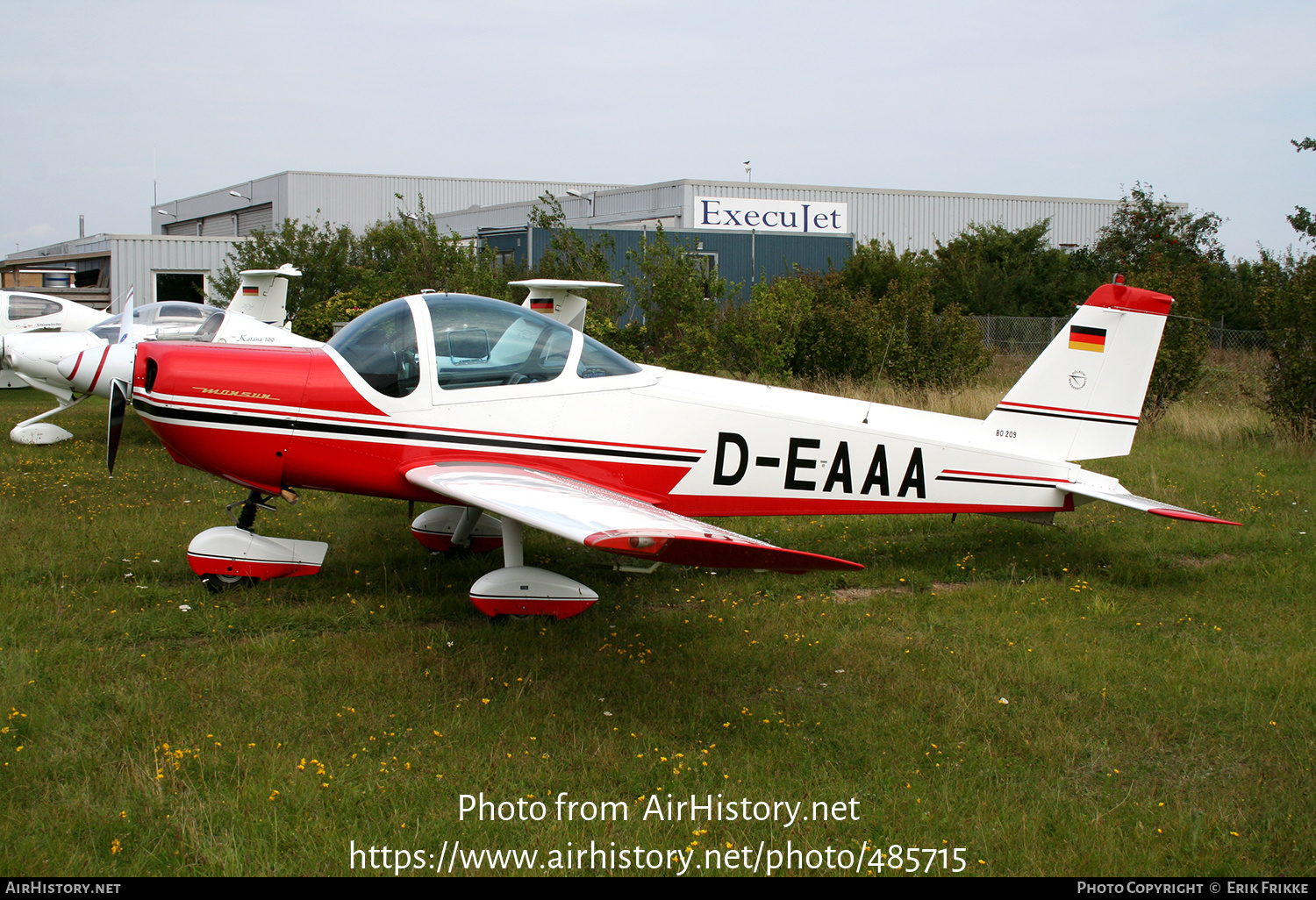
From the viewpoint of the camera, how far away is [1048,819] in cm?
367

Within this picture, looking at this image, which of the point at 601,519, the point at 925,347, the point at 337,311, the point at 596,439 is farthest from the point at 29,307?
the point at 601,519

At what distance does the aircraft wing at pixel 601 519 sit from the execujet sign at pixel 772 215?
3110 cm

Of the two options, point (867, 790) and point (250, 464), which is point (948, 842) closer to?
point (867, 790)

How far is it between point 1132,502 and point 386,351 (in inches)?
204

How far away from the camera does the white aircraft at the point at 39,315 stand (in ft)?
53.7

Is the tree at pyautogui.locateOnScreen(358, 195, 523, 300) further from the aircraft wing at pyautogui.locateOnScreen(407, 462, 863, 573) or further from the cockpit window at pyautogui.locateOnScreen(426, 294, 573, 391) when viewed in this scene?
the aircraft wing at pyautogui.locateOnScreen(407, 462, 863, 573)

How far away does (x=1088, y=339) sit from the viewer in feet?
23.4

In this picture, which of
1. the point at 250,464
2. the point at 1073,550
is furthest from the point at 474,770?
the point at 1073,550

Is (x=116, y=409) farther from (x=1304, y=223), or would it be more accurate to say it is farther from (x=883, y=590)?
(x=1304, y=223)

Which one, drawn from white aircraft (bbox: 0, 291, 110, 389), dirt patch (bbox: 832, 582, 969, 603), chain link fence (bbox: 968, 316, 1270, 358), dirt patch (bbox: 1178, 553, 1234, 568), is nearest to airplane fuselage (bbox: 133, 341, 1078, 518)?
dirt patch (bbox: 832, 582, 969, 603)

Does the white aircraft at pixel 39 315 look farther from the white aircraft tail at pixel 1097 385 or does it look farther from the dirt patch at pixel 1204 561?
the dirt patch at pixel 1204 561

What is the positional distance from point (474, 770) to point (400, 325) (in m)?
3.10

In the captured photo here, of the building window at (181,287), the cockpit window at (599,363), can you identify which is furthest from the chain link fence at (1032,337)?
the building window at (181,287)

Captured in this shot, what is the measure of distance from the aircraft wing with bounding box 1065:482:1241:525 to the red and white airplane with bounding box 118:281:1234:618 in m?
0.02
